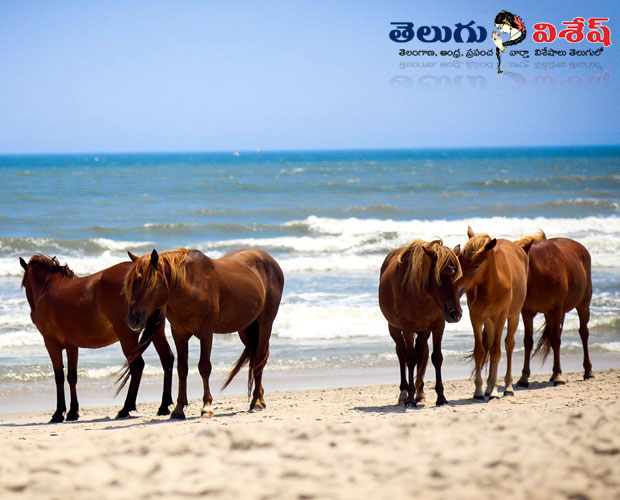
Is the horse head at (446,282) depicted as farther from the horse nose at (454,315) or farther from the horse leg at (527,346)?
the horse leg at (527,346)

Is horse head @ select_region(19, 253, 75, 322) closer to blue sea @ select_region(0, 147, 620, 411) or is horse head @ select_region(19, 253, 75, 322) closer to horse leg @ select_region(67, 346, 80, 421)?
horse leg @ select_region(67, 346, 80, 421)

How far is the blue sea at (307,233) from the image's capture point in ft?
33.3

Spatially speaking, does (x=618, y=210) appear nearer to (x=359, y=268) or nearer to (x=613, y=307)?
(x=359, y=268)

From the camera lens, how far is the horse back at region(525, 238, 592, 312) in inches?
322

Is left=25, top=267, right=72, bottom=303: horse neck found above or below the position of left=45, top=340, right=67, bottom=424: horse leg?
above

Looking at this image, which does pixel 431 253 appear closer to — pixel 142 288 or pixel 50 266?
pixel 142 288

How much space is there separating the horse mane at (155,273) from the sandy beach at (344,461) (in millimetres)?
1465

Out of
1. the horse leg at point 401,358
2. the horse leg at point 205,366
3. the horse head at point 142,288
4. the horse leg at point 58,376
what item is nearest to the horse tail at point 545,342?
the horse leg at point 401,358

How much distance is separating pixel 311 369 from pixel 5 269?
1085 cm

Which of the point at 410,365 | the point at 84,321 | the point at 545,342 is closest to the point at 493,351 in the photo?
the point at 410,365

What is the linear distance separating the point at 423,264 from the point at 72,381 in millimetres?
3411

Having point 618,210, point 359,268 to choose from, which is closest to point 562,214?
point 618,210

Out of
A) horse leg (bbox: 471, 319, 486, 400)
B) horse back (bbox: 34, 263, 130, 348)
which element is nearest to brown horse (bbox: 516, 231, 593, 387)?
horse leg (bbox: 471, 319, 486, 400)

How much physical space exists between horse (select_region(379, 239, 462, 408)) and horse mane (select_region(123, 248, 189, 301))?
189cm
